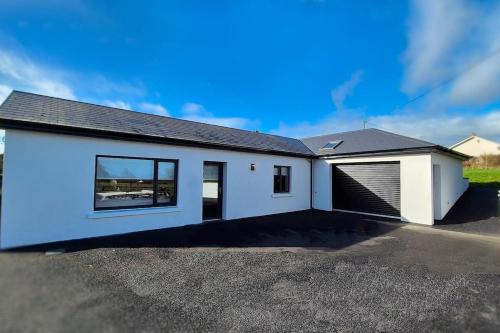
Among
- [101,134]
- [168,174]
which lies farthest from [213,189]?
[101,134]

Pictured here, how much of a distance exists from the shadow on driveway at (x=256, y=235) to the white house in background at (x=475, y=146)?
49.9 meters

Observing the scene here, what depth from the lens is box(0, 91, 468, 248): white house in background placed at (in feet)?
20.3

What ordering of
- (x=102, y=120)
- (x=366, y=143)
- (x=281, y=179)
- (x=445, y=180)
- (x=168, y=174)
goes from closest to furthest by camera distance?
(x=102, y=120)
(x=168, y=174)
(x=445, y=180)
(x=281, y=179)
(x=366, y=143)

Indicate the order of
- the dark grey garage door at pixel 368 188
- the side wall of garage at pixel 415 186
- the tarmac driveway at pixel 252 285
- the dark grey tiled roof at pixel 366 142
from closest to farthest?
the tarmac driveway at pixel 252 285 < the side wall of garage at pixel 415 186 < the dark grey tiled roof at pixel 366 142 < the dark grey garage door at pixel 368 188

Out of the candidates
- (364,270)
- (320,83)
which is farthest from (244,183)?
(320,83)

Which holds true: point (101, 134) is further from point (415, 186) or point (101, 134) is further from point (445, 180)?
point (445, 180)

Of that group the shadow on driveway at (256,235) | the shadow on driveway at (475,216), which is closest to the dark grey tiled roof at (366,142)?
the shadow on driveway at (475,216)

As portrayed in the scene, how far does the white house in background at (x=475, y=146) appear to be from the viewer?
44.2 meters

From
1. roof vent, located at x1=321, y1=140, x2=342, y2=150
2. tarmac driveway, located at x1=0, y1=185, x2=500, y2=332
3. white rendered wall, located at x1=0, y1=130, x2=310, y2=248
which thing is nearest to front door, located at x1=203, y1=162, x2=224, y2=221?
white rendered wall, located at x1=0, y1=130, x2=310, y2=248

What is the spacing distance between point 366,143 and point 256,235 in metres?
8.72

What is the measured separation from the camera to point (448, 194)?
1234 centimetres

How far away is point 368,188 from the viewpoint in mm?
11977

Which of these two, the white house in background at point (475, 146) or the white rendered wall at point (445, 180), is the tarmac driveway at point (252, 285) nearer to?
the white rendered wall at point (445, 180)

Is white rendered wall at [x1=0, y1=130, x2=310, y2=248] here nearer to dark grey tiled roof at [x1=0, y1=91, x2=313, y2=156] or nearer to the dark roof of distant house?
dark grey tiled roof at [x1=0, y1=91, x2=313, y2=156]
